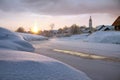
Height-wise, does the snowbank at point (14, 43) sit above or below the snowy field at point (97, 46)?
above

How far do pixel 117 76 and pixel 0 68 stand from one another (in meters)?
3.75

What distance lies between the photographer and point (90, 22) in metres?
77.8

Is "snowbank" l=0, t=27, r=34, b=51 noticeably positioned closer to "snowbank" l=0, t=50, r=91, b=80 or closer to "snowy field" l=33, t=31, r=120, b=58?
"snowy field" l=33, t=31, r=120, b=58

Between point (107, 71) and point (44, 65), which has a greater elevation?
point (44, 65)

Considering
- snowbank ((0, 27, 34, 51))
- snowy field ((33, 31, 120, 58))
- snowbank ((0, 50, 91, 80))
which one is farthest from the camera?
snowy field ((33, 31, 120, 58))

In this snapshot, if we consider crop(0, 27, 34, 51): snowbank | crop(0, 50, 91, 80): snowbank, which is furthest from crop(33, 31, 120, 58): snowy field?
crop(0, 50, 91, 80): snowbank

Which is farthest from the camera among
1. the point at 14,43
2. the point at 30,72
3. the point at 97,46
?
the point at 97,46

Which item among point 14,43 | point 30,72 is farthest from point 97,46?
point 30,72

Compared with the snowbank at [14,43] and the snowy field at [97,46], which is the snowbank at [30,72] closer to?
the snowbank at [14,43]

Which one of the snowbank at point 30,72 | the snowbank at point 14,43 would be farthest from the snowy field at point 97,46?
the snowbank at point 30,72

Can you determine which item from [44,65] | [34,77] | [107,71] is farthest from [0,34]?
[34,77]

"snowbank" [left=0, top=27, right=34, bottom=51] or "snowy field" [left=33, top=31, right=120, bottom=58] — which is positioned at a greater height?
"snowbank" [left=0, top=27, right=34, bottom=51]

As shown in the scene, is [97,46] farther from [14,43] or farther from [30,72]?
[30,72]

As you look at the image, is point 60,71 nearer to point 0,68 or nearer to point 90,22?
point 0,68
